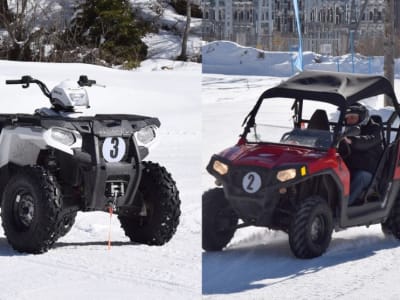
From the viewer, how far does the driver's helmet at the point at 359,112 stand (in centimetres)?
282

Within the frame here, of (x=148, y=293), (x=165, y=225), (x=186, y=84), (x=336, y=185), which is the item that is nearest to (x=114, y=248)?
(x=165, y=225)

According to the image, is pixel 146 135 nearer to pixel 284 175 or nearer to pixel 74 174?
pixel 74 174

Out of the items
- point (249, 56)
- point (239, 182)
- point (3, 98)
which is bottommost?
point (3, 98)

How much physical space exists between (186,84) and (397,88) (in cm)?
901

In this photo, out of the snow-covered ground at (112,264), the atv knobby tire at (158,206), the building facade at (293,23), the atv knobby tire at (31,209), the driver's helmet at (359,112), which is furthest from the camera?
the atv knobby tire at (158,206)

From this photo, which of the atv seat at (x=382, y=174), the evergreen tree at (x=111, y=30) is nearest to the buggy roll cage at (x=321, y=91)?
the atv seat at (x=382, y=174)

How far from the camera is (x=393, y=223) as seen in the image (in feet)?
10.0

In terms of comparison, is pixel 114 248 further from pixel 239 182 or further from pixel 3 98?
pixel 3 98

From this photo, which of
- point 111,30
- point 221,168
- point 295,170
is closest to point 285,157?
point 295,170

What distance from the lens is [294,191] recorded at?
2.79 m

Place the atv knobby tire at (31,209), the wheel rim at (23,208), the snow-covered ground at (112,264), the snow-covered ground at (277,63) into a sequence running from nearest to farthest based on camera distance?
1. the snow-covered ground at (277,63)
2. the snow-covered ground at (112,264)
3. the atv knobby tire at (31,209)
4. the wheel rim at (23,208)

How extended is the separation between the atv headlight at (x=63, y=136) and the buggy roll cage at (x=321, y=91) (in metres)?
0.88

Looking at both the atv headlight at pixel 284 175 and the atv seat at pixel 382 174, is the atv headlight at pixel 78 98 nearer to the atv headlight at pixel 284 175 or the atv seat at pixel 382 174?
the atv seat at pixel 382 174

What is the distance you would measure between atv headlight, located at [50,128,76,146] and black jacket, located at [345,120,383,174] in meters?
0.97
